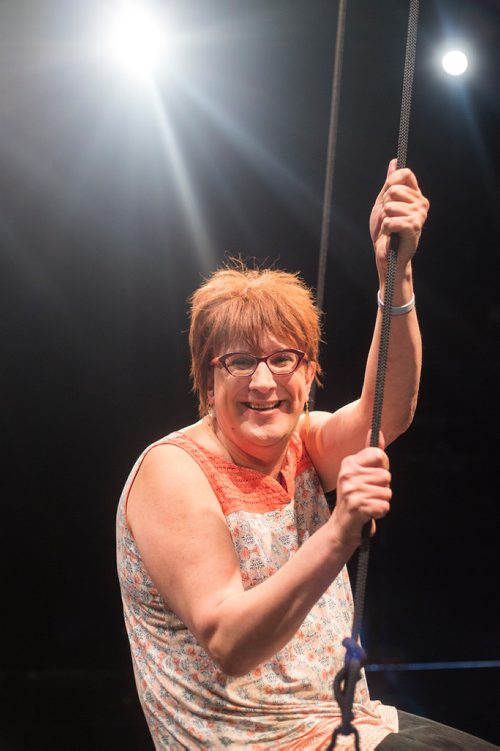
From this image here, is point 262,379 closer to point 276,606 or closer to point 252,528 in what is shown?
point 252,528

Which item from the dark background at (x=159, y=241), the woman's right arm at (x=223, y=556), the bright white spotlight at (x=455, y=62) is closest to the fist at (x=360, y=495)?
the woman's right arm at (x=223, y=556)

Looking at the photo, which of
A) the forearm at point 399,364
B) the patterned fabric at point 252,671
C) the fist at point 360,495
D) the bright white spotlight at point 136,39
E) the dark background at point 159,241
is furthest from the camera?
the dark background at point 159,241

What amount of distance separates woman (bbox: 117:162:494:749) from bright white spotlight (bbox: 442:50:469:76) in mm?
1643

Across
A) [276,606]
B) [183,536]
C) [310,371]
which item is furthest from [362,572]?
[310,371]

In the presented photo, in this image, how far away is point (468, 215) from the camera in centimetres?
320

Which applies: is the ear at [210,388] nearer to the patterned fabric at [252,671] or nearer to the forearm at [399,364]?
the patterned fabric at [252,671]

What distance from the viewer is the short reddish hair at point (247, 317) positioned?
1.43 m

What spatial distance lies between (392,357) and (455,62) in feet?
5.85

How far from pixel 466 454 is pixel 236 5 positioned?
6.49 feet

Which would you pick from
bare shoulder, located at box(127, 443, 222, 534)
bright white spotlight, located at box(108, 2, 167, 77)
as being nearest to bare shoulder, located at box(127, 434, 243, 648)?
bare shoulder, located at box(127, 443, 222, 534)

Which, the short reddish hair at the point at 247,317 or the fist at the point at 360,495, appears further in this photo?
the short reddish hair at the point at 247,317

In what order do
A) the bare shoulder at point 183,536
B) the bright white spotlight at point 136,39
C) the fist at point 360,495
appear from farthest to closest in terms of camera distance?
the bright white spotlight at point 136,39, the bare shoulder at point 183,536, the fist at point 360,495

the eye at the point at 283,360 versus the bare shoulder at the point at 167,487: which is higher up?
the eye at the point at 283,360

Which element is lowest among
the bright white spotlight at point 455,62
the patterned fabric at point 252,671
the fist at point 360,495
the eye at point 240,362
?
the patterned fabric at point 252,671
